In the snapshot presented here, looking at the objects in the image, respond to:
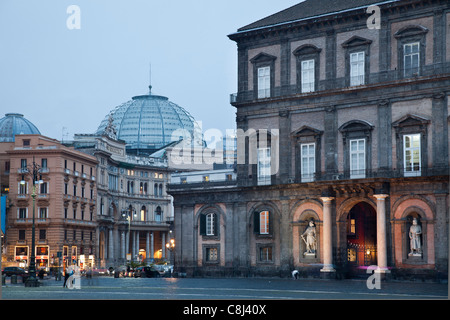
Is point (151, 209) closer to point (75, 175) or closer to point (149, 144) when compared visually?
point (149, 144)

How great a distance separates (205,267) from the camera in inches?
2566

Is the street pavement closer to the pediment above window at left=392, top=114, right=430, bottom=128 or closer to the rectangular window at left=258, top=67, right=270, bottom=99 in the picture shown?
the pediment above window at left=392, top=114, right=430, bottom=128

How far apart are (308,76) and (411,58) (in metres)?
8.73

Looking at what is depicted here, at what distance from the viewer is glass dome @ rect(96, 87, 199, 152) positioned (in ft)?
517

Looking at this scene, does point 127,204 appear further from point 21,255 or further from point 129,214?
point 21,255

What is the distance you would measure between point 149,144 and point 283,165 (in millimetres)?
98795

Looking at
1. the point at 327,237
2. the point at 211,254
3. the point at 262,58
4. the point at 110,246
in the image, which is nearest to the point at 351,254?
the point at 327,237

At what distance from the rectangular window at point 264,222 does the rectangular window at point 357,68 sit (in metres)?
13.0

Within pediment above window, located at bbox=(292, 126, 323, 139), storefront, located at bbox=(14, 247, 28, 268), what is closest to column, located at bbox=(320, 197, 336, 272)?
pediment above window, located at bbox=(292, 126, 323, 139)

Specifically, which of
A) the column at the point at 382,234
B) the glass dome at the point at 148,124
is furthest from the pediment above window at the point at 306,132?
the glass dome at the point at 148,124

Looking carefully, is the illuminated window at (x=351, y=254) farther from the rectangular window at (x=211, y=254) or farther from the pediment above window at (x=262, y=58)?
the pediment above window at (x=262, y=58)

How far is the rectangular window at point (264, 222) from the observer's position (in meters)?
62.1

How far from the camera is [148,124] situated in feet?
519

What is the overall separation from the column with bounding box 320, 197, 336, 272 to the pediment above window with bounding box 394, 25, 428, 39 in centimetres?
1329
